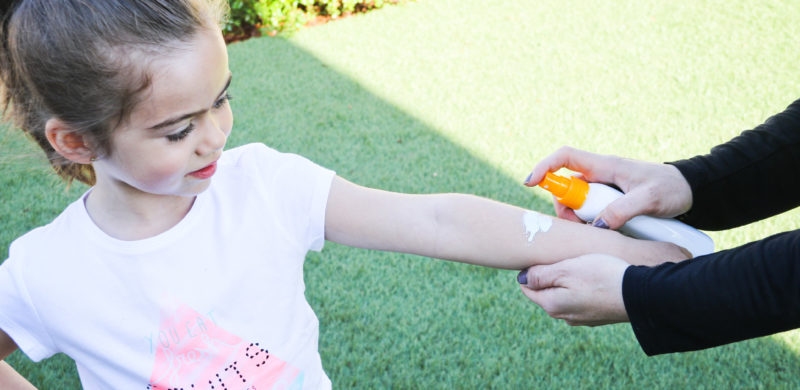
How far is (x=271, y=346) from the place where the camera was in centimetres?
141

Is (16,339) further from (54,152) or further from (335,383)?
(335,383)

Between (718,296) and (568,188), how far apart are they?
0.43 meters

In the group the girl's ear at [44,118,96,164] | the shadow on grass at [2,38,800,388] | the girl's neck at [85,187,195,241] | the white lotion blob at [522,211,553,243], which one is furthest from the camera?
the shadow on grass at [2,38,800,388]

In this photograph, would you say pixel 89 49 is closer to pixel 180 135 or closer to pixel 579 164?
pixel 180 135

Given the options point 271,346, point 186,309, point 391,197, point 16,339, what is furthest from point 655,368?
point 16,339

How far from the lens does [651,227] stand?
1562 mm

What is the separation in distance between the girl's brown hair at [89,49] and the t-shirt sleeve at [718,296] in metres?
1.02

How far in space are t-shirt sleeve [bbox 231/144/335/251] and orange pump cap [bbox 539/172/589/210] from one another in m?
0.53

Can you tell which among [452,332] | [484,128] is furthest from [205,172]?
[484,128]

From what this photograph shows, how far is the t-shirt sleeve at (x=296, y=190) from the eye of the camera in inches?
55.3

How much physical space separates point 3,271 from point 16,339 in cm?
14

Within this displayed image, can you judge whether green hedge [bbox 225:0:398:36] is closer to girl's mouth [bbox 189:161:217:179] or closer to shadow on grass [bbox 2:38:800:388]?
shadow on grass [bbox 2:38:800:388]

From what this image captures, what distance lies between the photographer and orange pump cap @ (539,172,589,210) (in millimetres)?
1576

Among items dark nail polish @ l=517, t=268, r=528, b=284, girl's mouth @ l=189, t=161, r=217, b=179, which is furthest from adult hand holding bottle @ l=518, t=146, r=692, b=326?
girl's mouth @ l=189, t=161, r=217, b=179
